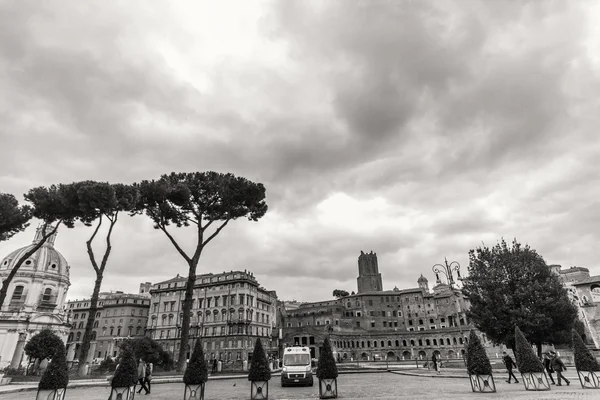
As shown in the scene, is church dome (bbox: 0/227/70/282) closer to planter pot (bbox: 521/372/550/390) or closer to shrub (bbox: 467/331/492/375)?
shrub (bbox: 467/331/492/375)

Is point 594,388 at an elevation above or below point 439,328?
below

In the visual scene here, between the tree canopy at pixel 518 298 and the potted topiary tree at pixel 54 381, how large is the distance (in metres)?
27.6

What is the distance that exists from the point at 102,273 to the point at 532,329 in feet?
112

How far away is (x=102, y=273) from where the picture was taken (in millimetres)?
28500

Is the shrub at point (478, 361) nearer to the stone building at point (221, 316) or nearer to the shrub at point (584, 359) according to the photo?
the shrub at point (584, 359)

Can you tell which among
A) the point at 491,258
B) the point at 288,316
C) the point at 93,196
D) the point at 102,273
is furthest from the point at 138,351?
the point at 288,316

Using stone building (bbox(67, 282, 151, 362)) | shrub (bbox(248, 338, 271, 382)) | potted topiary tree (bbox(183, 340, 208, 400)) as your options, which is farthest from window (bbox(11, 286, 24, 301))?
shrub (bbox(248, 338, 271, 382))

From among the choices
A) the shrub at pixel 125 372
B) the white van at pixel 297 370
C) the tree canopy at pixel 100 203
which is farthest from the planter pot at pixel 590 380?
the tree canopy at pixel 100 203

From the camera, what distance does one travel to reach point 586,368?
1478 cm

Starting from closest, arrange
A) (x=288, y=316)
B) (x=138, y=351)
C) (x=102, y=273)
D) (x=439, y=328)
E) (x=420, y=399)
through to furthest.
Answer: (x=420, y=399) < (x=102, y=273) < (x=138, y=351) < (x=439, y=328) < (x=288, y=316)

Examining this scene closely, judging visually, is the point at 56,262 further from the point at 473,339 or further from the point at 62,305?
the point at 473,339

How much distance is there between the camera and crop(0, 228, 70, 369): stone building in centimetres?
4472

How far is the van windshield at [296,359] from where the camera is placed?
67.2 feet

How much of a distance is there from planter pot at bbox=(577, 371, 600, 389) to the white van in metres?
12.8
